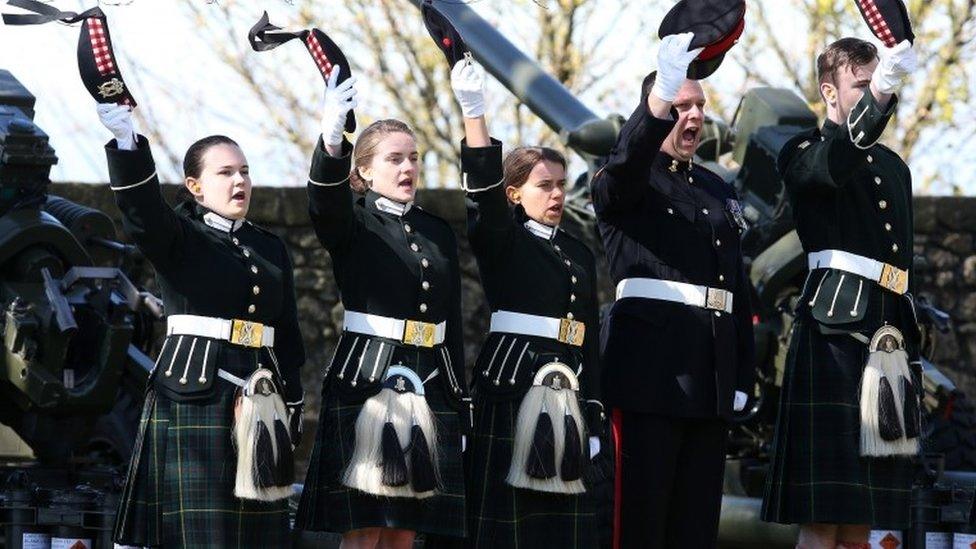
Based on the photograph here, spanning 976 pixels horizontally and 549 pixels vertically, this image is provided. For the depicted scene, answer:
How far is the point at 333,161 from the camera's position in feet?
19.5

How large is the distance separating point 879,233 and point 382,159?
1.39 meters

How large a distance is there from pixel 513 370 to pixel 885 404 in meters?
1.02

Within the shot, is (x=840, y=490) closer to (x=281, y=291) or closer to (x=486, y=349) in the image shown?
(x=486, y=349)

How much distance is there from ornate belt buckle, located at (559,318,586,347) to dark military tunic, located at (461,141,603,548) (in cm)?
1

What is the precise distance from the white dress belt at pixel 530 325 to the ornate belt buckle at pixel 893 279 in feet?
2.96

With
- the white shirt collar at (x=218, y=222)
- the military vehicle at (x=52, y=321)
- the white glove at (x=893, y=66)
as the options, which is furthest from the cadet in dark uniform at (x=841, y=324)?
the military vehicle at (x=52, y=321)

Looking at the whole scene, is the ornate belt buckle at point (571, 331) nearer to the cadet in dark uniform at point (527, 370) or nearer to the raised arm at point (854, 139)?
the cadet in dark uniform at point (527, 370)

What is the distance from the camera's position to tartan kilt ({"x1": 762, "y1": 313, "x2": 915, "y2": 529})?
6367mm

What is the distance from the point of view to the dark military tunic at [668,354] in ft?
20.3

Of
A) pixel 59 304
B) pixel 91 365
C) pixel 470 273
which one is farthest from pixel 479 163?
pixel 470 273

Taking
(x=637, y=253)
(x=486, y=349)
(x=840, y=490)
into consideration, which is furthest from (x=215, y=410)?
(x=840, y=490)

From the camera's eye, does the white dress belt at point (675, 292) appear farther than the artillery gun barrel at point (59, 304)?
No

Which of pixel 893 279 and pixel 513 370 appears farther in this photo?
pixel 893 279

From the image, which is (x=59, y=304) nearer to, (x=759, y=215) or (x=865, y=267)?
(x=865, y=267)
